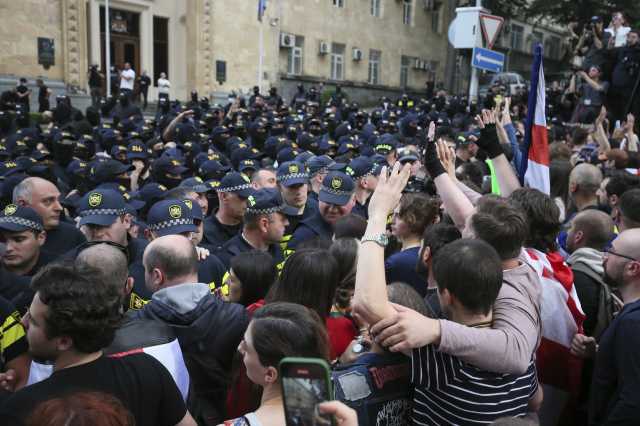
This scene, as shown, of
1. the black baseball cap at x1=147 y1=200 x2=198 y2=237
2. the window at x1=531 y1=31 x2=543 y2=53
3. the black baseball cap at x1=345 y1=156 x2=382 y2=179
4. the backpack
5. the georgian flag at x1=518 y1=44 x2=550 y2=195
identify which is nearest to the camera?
the backpack

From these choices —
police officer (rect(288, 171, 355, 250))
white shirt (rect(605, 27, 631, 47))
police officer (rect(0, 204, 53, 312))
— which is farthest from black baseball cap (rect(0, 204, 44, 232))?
white shirt (rect(605, 27, 631, 47))

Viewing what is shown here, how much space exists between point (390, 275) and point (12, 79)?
1914cm

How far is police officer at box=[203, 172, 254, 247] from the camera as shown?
197 inches

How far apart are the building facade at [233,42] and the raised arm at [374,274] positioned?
19.8m

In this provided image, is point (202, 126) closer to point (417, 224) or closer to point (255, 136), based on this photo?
point (255, 136)

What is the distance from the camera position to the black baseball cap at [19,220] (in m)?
Answer: 3.79

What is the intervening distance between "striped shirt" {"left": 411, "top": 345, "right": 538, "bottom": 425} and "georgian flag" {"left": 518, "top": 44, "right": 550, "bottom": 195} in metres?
3.07

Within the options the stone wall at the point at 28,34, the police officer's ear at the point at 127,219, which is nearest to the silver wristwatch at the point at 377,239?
the police officer's ear at the point at 127,219

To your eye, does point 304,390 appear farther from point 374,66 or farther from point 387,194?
point 374,66

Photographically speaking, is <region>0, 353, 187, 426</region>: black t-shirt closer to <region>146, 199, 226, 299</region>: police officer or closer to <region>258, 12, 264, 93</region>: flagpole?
<region>146, 199, 226, 299</region>: police officer

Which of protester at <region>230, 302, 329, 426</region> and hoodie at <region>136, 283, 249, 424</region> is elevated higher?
protester at <region>230, 302, 329, 426</region>

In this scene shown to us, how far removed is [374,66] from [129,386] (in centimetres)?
3225

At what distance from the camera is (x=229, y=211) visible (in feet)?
16.8

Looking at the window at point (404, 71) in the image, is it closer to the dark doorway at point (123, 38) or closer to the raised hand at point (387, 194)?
the dark doorway at point (123, 38)
